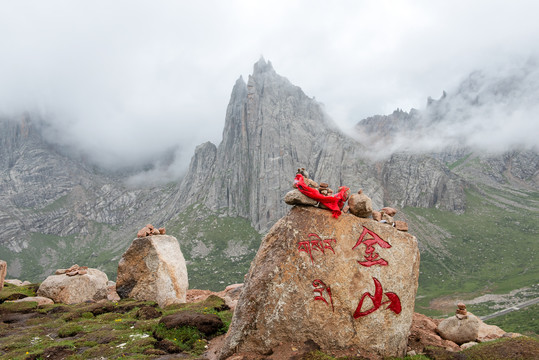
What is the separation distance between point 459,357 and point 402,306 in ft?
10.3

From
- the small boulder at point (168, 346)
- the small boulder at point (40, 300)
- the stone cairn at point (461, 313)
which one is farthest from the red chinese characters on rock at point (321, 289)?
Result: the small boulder at point (40, 300)

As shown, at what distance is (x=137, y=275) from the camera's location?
34062mm

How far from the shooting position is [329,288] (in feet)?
51.2

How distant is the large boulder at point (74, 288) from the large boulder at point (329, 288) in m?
29.2

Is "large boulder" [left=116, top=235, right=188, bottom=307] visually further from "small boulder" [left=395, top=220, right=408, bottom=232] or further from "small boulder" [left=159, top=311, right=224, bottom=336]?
"small boulder" [left=395, top=220, right=408, bottom=232]

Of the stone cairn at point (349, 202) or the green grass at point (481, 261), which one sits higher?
the stone cairn at point (349, 202)

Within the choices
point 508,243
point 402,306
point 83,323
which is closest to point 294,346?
point 402,306

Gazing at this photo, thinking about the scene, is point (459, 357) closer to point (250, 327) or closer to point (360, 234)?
point (360, 234)

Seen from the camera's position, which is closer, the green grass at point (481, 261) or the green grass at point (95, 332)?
the green grass at point (95, 332)

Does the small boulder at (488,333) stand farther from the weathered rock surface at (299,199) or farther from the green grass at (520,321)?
the green grass at (520,321)

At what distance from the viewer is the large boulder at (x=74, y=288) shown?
35.5m

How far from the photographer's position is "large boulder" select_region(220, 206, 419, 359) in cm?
1505

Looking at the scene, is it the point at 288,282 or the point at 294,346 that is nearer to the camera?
the point at 294,346

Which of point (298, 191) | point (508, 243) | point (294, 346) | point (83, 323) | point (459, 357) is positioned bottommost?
point (508, 243)
